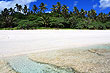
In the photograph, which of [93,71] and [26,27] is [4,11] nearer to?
[26,27]

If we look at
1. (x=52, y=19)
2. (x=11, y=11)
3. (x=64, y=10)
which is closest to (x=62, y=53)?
(x=52, y=19)

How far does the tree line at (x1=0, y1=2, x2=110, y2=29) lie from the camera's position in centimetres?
3372

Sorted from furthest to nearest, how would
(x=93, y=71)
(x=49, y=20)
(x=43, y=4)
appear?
(x=43, y=4)
(x=49, y=20)
(x=93, y=71)

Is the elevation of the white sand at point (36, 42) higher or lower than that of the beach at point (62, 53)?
higher

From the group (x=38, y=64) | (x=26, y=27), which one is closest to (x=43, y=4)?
(x=26, y=27)

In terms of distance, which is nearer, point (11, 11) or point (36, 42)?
point (36, 42)

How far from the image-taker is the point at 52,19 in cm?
3500

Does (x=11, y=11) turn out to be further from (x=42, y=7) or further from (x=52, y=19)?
(x=52, y=19)

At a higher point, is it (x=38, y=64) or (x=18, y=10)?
(x=18, y=10)

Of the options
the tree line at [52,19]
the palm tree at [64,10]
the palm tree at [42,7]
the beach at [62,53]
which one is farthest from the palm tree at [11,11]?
the beach at [62,53]

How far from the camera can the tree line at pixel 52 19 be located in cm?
3372

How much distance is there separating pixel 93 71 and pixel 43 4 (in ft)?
164

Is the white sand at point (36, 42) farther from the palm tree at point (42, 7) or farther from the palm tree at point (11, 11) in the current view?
the palm tree at point (11, 11)

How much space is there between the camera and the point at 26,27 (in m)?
27.1
